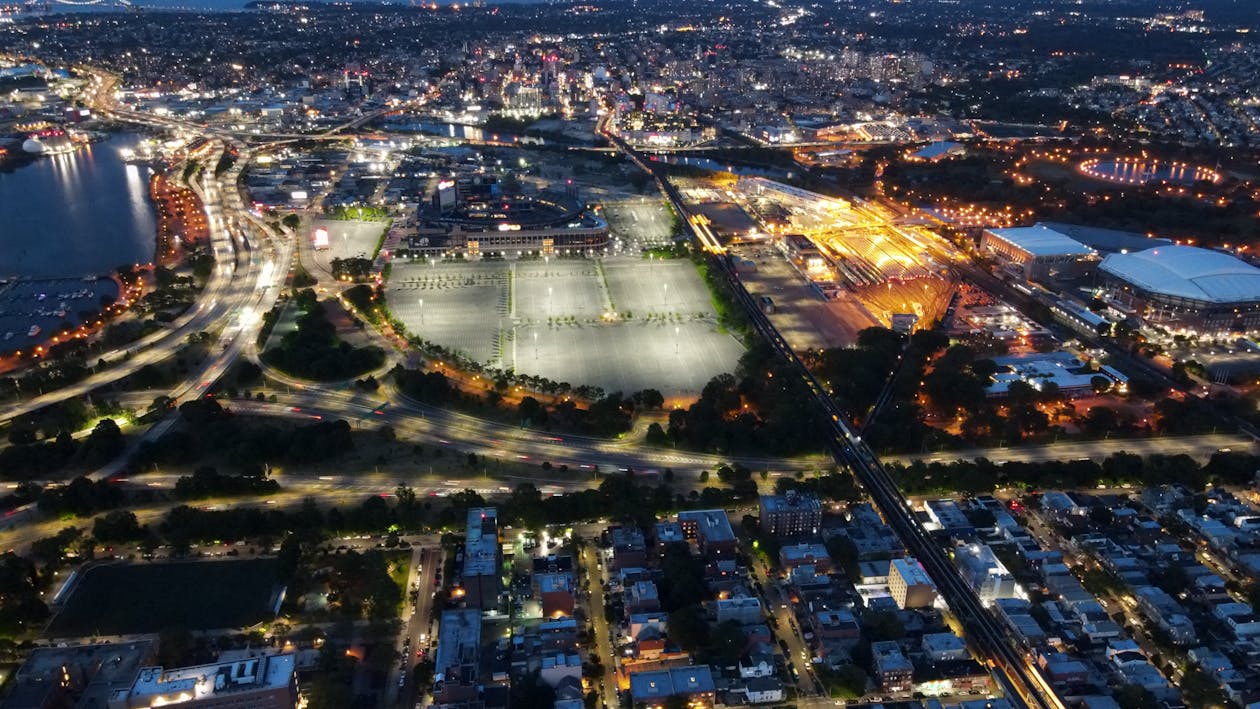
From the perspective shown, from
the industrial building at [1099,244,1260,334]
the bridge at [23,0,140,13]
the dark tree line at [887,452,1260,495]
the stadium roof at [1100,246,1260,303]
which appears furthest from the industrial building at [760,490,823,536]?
the bridge at [23,0,140,13]

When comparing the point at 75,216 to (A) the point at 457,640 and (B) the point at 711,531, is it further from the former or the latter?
(B) the point at 711,531

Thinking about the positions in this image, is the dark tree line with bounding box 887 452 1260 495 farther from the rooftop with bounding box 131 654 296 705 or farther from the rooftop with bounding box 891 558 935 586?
the rooftop with bounding box 131 654 296 705

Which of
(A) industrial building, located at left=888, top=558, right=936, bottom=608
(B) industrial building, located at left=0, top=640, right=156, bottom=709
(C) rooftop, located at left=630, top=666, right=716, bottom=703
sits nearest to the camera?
(B) industrial building, located at left=0, top=640, right=156, bottom=709

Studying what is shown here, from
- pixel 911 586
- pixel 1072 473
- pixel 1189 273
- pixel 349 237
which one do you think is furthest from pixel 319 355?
pixel 1189 273

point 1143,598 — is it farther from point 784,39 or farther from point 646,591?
point 784,39

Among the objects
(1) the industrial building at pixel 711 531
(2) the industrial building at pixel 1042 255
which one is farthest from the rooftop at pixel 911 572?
(2) the industrial building at pixel 1042 255

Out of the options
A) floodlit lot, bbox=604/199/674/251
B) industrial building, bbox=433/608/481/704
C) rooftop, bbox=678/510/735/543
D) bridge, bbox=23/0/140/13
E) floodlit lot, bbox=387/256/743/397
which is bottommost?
industrial building, bbox=433/608/481/704

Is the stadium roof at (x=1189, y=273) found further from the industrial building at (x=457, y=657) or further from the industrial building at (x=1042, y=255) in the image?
the industrial building at (x=457, y=657)
